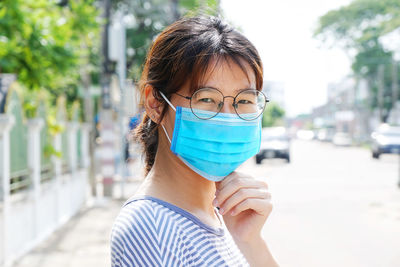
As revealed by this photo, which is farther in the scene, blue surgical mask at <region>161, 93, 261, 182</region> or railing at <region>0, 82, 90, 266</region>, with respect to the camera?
railing at <region>0, 82, 90, 266</region>

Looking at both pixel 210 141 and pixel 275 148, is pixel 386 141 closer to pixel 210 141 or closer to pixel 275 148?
pixel 275 148

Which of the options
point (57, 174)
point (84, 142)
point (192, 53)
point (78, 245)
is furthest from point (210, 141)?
point (84, 142)

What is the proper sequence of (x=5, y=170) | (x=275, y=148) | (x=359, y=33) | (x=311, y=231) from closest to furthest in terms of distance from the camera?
1. (x=5, y=170)
2. (x=311, y=231)
3. (x=275, y=148)
4. (x=359, y=33)

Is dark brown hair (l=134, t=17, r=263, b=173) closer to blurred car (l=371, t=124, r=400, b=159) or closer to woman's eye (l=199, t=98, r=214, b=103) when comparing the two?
woman's eye (l=199, t=98, r=214, b=103)

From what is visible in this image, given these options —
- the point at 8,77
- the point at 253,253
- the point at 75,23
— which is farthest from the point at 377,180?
the point at 253,253

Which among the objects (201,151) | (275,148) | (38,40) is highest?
(38,40)

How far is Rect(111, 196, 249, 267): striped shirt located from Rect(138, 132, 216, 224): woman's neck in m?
0.06

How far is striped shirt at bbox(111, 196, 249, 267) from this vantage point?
113 centimetres

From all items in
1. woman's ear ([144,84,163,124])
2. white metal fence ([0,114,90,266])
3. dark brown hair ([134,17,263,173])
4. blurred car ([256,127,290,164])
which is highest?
dark brown hair ([134,17,263,173])

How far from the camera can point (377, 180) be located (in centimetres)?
1415

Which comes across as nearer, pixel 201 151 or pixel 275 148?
pixel 201 151

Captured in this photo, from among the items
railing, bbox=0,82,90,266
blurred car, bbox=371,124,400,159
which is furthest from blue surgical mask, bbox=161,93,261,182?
blurred car, bbox=371,124,400,159

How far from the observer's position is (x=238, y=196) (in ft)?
4.65

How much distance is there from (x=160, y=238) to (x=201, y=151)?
386 millimetres
